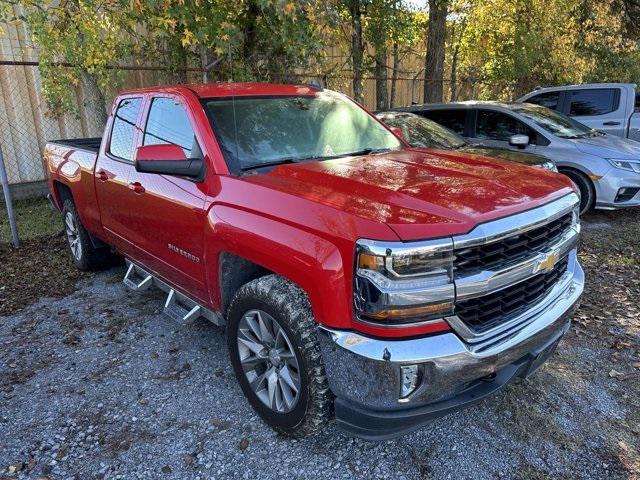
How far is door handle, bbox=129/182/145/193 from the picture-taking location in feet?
12.4

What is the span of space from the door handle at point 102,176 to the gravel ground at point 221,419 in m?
1.28

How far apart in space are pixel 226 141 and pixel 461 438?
2297 mm

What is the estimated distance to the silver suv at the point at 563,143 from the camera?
696 cm

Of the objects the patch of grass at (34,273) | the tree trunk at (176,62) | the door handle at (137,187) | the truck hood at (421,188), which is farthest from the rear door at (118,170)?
the tree trunk at (176,62)

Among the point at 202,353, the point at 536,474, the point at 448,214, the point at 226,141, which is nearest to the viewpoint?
the point at 448,214

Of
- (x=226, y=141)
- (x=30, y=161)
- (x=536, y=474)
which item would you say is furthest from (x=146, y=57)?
(x=536, y=474)

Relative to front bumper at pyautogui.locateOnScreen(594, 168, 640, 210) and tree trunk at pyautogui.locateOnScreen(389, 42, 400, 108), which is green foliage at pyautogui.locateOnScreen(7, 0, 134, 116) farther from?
tree trunk at pyautogui.locateOnScreen(389, 42, 400, 108)

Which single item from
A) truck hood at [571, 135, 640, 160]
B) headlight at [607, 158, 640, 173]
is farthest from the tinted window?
headlight at [607, 158, 640, 173]

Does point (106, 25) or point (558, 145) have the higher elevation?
point (106, 25)

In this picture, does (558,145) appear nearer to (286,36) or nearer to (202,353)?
(286,36)

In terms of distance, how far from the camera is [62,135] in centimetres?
912

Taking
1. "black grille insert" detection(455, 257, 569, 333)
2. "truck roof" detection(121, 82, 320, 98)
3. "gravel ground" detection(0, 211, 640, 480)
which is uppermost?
"truck roof" detection(121, 82, 320, 98)

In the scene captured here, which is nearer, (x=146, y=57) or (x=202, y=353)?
(x=202, y=353)

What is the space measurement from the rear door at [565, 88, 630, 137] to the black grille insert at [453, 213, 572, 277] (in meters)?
8.55
